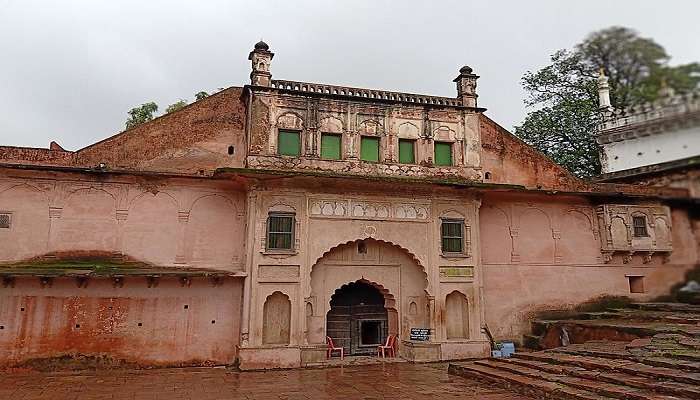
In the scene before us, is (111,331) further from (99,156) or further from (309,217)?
(309,217)

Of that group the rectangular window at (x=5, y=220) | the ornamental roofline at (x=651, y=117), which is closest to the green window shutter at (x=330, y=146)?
the rectangular window at (x=5, y=220)

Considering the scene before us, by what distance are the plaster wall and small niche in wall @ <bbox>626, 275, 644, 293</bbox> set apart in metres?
18.4

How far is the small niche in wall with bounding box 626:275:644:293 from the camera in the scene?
18.5 m

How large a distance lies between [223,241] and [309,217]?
2759 millimetres

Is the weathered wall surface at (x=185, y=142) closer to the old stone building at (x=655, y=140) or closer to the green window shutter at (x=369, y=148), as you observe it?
the green window shutter at (x=369, y=148)

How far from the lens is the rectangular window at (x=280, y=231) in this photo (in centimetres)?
1502

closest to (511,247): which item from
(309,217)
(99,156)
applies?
(309,217)

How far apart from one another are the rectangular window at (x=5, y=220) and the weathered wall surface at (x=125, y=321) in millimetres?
1671

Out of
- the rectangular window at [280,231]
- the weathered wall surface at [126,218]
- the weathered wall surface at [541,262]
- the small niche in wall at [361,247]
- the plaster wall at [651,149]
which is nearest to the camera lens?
the plaster wall at [651,149]

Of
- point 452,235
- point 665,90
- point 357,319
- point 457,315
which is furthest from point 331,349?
point 665,90

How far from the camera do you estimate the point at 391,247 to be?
1641 cm

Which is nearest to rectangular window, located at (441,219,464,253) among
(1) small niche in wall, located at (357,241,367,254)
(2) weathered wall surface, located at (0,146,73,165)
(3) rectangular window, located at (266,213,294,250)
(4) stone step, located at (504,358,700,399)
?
(1) small niche in wall, located at (357,241,367,254)

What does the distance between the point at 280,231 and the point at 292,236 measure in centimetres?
39

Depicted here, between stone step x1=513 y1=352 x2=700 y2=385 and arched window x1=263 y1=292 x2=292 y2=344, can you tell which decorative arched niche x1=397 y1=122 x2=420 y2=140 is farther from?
stone step x1=513 y1=352 x2=700 y2=385
